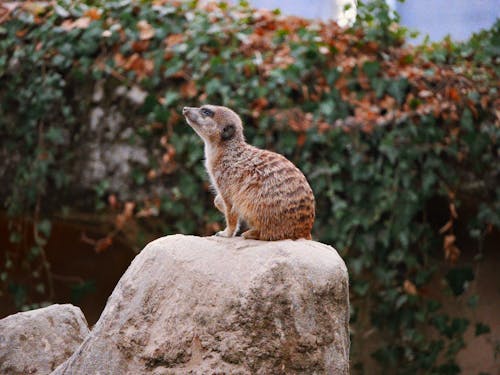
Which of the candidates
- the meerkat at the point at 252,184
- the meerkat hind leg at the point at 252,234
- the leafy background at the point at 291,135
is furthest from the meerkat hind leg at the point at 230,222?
the leafy background at the point at 291,135

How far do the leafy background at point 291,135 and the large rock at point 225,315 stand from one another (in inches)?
103

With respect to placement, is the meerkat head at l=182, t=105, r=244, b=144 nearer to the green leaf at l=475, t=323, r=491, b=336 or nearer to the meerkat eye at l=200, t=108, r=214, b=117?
the meerkat eye at l=200, t=108, r=214, b=117

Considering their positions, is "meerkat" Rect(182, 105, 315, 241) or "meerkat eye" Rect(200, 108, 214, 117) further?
"meerkat eye" Rect(200, 108, 214, 117)

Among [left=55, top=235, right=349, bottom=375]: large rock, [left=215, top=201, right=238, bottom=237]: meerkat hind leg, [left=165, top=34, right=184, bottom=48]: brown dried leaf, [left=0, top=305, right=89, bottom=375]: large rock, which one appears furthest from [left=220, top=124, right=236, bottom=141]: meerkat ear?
[left=165, top=34, right=184, bottom=48]: brown dried leaf

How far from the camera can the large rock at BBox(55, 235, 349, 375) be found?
2586 millimetres

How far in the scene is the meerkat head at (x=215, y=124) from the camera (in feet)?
11.1

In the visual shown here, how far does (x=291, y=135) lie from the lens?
5480mm

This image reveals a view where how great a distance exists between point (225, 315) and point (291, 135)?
119 inches

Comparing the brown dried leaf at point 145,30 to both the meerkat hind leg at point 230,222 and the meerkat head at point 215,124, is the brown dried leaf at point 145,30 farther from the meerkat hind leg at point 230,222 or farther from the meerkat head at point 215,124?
the meerkat hind leg at point 230,222

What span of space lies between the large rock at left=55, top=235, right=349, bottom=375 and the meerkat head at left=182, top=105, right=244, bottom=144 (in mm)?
711

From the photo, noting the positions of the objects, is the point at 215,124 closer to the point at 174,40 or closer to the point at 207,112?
the point at 207,112

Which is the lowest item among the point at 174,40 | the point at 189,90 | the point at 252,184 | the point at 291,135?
the point at 291,135

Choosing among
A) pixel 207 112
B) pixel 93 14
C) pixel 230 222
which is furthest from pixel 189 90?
pixel 230 222

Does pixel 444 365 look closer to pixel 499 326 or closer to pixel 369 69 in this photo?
pixel 499 326
